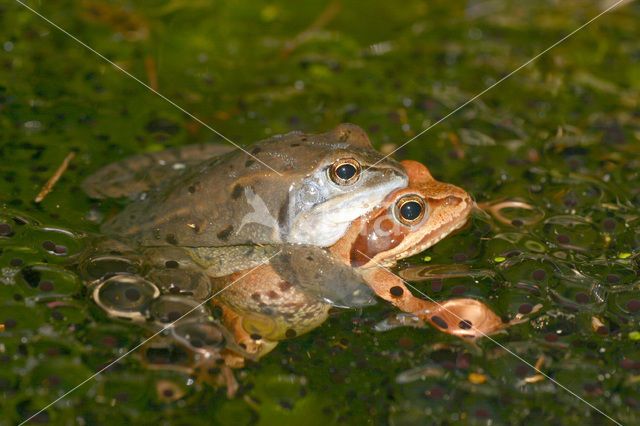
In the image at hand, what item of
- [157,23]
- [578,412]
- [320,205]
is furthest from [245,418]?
[157,23]

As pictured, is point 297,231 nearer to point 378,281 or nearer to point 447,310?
point 378,281

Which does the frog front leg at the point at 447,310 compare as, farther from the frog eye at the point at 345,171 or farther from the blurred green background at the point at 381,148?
the frog eye at the point at 345,171

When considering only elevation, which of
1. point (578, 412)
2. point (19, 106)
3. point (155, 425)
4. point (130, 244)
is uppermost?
point (19, 106)

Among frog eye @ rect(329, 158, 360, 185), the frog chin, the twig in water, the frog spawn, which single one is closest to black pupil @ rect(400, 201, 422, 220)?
the frog chin

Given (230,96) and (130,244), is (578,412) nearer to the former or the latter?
(130,244)

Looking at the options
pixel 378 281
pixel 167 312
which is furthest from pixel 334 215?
pixel 167 312

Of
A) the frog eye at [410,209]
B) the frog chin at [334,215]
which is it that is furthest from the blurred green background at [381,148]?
the frog chin at [334,215]
